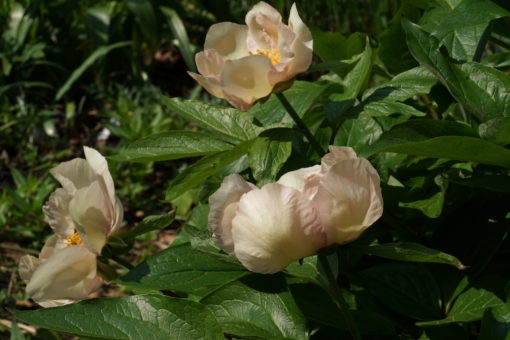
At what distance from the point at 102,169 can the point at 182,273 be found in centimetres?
16

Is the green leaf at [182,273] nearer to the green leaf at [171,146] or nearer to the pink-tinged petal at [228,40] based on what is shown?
the green leaf at [171,146]

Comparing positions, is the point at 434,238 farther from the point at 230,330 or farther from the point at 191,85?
the point at 191,85

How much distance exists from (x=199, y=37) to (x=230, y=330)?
3.32 m

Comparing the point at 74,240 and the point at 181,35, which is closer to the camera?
the point at 74,240

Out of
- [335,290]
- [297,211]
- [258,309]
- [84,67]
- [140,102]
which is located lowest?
[140,102]

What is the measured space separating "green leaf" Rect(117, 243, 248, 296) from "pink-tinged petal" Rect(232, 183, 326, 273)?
18 centimetres

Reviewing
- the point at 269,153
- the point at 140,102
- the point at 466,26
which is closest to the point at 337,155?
the point at 269,153

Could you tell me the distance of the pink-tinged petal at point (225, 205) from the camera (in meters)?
0.80

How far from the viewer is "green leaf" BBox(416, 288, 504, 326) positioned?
889 millimetres

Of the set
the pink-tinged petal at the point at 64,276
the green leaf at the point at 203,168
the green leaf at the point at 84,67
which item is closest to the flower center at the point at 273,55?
the green leaf at the point at 203,168

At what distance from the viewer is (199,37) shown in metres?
4.12

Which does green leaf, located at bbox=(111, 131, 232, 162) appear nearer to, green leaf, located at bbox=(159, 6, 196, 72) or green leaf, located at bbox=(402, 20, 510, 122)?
green leaf, located at bbox=(402, 20, 510, 122)

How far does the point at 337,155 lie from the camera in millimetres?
789

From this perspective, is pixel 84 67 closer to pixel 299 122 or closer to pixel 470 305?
pixel 299 122
